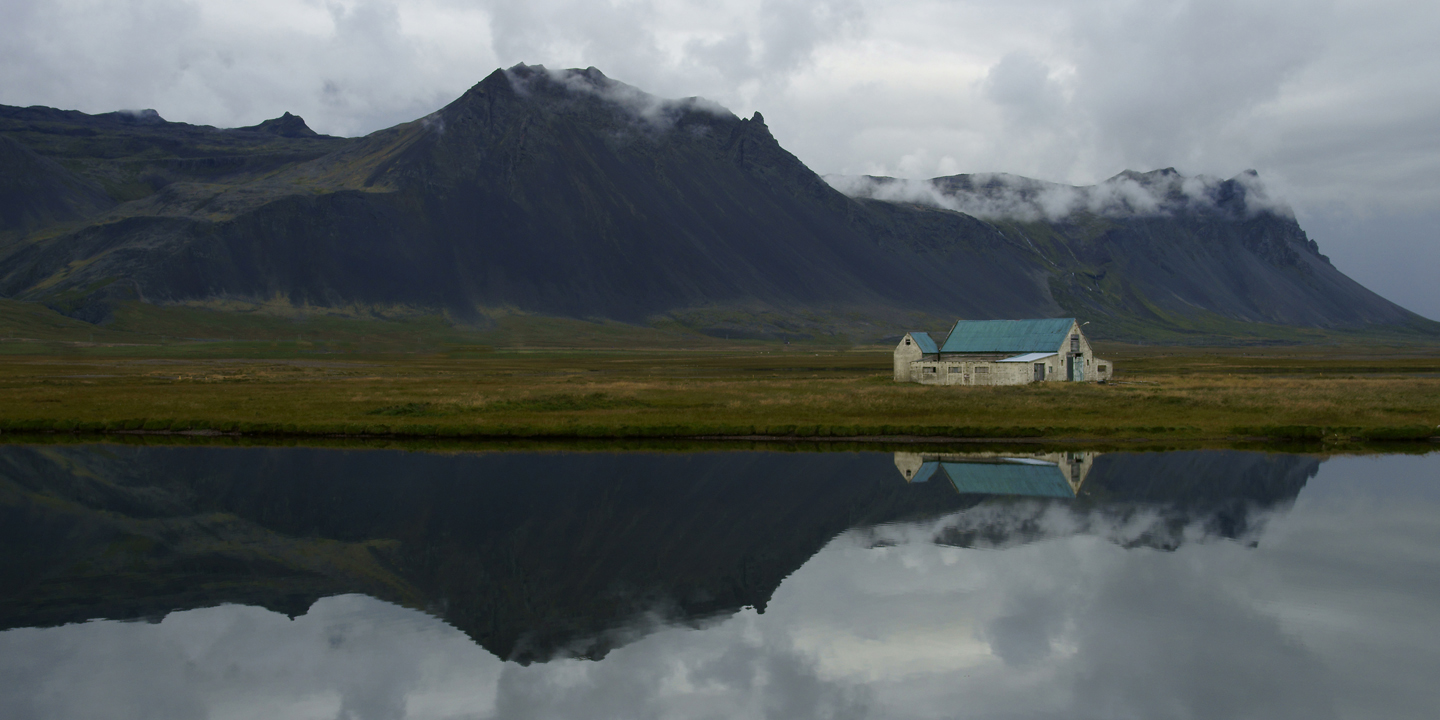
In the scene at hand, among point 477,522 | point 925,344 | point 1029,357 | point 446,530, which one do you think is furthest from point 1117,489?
point 925,344

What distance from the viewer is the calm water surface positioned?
16047 millimetres

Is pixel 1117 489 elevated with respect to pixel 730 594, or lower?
elevated

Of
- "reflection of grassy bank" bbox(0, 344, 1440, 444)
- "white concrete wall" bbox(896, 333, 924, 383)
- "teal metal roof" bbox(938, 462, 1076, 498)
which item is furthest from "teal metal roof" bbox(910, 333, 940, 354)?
"teal metal roof" bbox(938, 462, 1076, 498)

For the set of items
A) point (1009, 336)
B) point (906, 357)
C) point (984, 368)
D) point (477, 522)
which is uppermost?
point (1009, 336)

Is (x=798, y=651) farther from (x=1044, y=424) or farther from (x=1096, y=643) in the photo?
(x=1044, y=424)

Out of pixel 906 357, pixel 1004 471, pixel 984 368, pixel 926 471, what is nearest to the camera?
pixel 1004 471

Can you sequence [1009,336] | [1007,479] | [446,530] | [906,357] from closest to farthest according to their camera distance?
[446,530] → [1007,479] → [1009,336] → [906,357]

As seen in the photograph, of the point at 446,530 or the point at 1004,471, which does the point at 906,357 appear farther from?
the point at 446,530

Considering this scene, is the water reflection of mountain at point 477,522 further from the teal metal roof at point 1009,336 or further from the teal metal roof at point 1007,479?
the teal metal roof at point 1009,336

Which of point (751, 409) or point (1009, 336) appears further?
point (1009, 336)

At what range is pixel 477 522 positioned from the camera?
28.6 metres

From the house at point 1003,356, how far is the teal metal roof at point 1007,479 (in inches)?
1205

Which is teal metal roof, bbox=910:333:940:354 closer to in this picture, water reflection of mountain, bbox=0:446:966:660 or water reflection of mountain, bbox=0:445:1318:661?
water reflection of mountain, bbox=0:446:966:660

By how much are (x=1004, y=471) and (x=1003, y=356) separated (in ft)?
118
